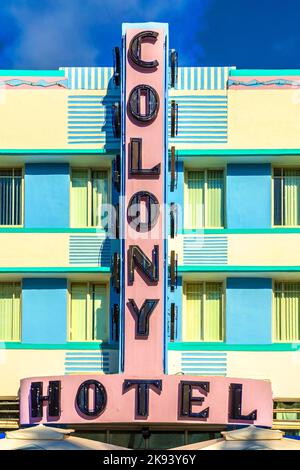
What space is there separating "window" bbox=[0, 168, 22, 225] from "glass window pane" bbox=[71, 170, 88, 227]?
154 cm

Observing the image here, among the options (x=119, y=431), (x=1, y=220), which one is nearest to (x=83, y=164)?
(x=1, y=220)

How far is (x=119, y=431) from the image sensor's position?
84.8 feet

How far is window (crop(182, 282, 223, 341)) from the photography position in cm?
2719

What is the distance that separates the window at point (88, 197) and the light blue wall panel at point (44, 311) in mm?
1883

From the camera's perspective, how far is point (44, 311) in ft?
88.7

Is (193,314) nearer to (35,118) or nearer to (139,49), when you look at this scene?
(35,118)

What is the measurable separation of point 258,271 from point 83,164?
592 centimetres

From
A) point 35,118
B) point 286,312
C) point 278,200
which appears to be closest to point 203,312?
point 286,312

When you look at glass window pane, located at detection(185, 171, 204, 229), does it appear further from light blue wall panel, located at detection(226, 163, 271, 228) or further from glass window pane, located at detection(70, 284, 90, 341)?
glass window pane, located at detection(70, 284, 90, 341)

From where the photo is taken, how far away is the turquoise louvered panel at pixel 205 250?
26.8 metres

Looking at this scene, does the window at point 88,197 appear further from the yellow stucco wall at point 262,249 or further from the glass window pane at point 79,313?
the yellow stucco wall at point 262,249

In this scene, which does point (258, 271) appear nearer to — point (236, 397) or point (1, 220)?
point (236, 397)
